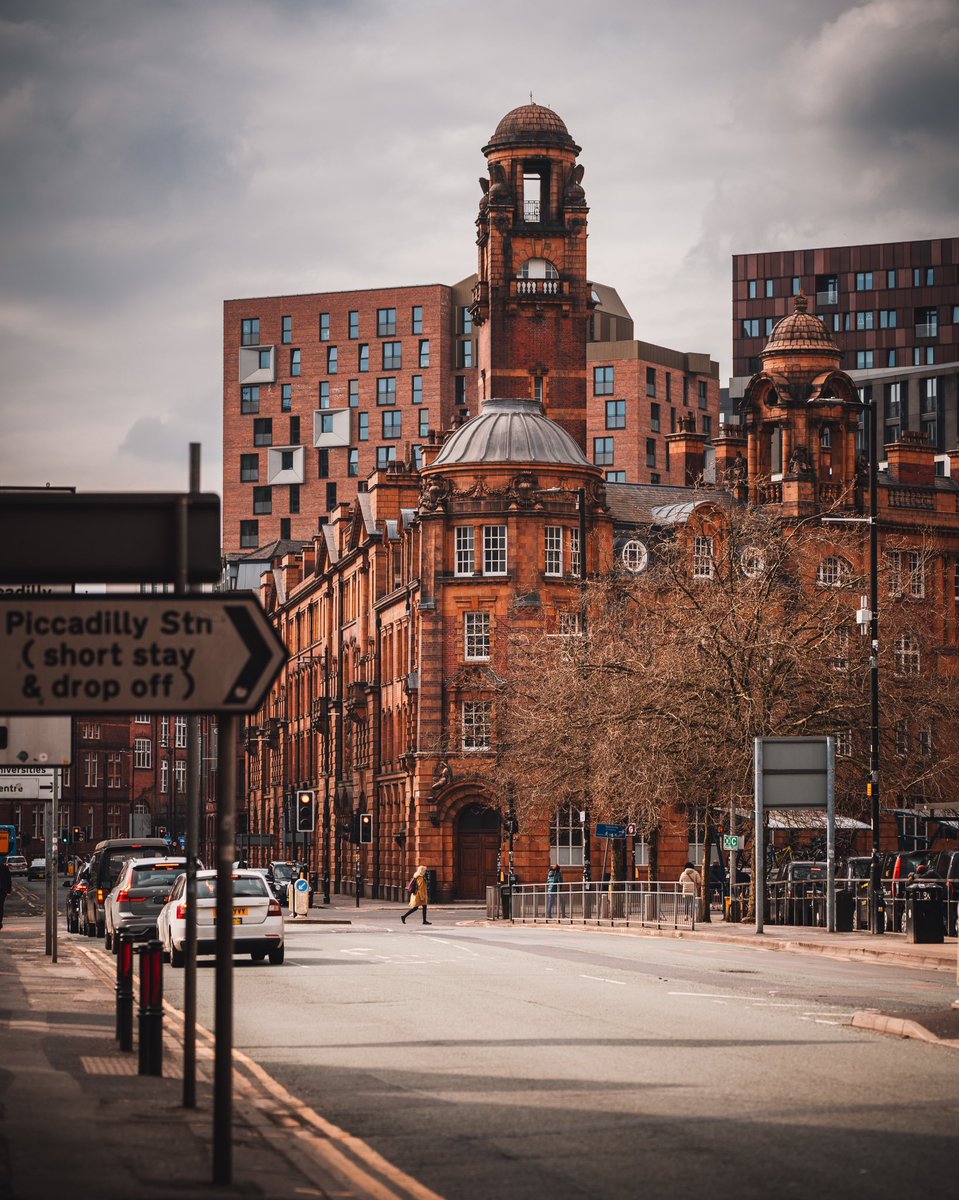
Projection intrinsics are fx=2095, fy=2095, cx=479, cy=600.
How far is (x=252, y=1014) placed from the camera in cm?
2136

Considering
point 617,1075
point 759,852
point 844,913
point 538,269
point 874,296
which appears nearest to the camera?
point 617,1075

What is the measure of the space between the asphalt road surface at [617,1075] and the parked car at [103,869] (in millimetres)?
16073

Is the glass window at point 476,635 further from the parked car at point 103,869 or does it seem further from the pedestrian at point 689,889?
the parked car at point 103,869

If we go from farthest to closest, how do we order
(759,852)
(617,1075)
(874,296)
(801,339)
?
(874,296) → (801,339) → (759,852) → (617,1075)

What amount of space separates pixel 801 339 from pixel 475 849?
26.3 meters

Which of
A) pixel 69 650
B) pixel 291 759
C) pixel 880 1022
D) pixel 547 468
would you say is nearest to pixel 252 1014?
pixel 880 1022

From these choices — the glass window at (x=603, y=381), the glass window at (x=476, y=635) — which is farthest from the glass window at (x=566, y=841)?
the glass window at (x=603, y=381)

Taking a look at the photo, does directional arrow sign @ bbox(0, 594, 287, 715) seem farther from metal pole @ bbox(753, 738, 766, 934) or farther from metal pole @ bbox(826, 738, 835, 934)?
metal pole @ bbox(826, 738, 835, 934)

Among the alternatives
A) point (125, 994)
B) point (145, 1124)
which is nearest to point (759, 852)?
point (125, 994)

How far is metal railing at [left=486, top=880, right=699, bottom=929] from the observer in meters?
47.9

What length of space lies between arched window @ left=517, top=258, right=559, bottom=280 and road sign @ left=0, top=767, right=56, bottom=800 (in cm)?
5993

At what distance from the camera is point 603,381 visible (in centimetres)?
13562

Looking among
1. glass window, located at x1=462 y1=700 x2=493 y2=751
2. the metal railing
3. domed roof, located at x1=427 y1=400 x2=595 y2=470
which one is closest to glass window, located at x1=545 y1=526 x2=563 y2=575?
domed roof, located at x1=427 y1=400 x2=595 y2=470

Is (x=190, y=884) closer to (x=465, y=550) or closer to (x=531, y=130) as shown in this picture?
(x=465, y=550)
